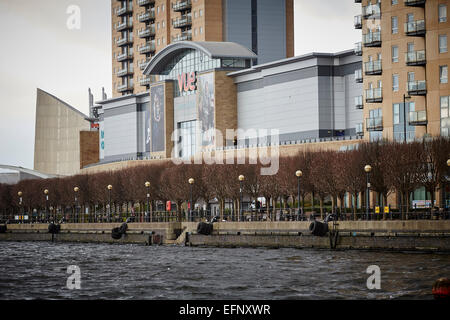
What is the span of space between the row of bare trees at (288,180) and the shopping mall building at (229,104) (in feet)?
58.6

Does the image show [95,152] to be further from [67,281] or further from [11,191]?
[67,281]

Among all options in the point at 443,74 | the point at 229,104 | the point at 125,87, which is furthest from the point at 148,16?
the point at 443,74

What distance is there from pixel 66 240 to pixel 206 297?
5680 cm

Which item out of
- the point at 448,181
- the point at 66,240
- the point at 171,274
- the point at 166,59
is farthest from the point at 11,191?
the point at 171,274

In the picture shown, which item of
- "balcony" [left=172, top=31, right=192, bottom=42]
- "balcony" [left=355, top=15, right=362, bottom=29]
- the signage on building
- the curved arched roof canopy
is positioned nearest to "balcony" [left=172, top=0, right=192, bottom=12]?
"balcony" [left=172, top=31, right=192, bottom=42]

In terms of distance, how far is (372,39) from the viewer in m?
87.2

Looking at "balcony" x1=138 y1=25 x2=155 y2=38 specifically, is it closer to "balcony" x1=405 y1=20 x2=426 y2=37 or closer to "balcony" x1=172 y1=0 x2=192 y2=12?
"balcony" x1=172 y1=0 x2=192 y2=12

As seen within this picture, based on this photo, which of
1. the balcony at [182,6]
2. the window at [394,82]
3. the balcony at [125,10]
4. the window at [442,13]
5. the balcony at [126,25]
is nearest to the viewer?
the window at [442,13]

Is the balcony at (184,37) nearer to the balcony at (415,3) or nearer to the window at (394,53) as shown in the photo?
the window at (394,53)

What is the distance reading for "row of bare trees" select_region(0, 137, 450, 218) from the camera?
6744cm

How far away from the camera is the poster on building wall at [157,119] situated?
14325 centimetres

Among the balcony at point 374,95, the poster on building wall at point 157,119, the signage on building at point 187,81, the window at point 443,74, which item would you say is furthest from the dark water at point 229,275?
the poster on building wall at point 157,119

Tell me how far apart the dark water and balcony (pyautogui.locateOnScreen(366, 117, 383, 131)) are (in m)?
30.7

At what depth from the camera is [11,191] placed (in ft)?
428
